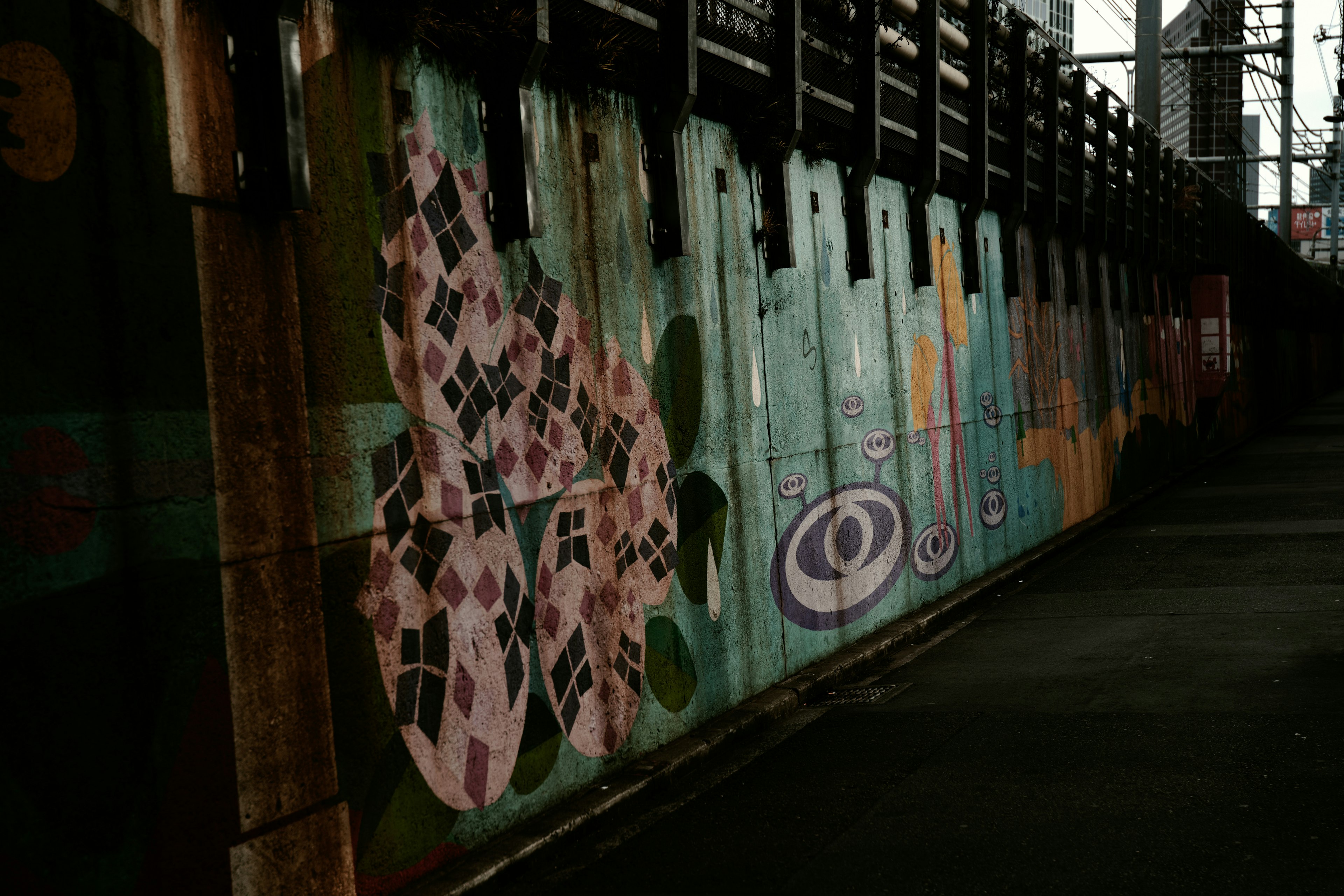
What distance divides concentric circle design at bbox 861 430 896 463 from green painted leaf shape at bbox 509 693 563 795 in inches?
178

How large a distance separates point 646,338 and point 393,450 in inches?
87.3

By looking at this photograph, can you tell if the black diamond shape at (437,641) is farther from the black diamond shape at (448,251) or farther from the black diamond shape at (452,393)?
the black diamond shape at (448,251)

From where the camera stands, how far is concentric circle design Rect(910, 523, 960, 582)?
10352 mm

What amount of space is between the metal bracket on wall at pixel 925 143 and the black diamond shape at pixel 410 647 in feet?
23.2

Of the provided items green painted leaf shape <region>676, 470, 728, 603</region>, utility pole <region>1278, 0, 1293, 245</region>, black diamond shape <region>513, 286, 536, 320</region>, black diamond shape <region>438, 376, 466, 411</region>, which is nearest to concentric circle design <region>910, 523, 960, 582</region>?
green painted leaf shape <region>676, 470, 728, 603</region>

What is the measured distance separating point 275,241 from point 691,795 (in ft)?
11.0

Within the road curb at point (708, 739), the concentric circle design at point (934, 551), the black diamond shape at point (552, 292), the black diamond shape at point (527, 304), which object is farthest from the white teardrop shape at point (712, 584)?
the concentric circle design at point (934, 551)

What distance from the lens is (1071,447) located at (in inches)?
618

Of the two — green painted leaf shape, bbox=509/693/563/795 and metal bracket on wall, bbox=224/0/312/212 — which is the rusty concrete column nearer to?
metal bracket on wall, bbox=224/0/312/212

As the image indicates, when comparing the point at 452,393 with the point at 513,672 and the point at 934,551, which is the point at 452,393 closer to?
the point at 513,672

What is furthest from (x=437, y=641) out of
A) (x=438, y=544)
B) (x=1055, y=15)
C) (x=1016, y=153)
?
(x=1055, y=15)

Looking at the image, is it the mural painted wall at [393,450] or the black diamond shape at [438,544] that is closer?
the mural painted wall at [393,450]

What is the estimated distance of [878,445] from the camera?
9750 mm

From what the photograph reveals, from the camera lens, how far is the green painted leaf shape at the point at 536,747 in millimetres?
5352
